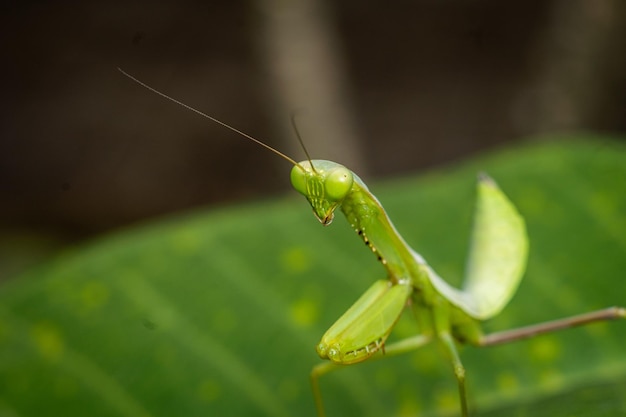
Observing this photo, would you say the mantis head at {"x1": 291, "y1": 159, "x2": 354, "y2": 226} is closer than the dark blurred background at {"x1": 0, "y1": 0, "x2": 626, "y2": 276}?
Yes

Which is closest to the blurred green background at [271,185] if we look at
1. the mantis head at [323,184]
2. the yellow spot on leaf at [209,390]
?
the yellow spot on leaf at [209,390]

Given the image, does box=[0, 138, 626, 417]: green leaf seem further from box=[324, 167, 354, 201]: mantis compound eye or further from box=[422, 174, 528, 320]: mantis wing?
box=[324, 167, 354, 201]: mantis compound eye

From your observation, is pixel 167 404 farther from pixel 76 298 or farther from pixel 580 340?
pixel 580 340

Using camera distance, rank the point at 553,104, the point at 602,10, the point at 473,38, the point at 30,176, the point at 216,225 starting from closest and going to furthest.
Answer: the point at 216,225, the point at 602,10, the point at 553,104, the point at 473,38, the point at 30,176

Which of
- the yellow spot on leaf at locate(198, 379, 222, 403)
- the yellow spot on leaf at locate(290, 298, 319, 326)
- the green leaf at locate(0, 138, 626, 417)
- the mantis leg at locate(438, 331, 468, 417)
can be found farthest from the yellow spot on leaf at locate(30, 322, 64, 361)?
the mantis leg at locate(438, 331, 468, 417)

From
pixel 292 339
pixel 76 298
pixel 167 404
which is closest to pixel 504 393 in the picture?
pixel 292 339

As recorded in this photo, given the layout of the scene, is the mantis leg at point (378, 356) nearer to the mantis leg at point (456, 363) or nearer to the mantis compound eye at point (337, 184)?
the mantis leg at point (456, 363)

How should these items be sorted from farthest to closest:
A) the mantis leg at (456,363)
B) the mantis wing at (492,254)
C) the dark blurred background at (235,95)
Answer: the dark blurred background at (235,95)
the mantis wing at (492,254)
the mantis leg at (456,363)

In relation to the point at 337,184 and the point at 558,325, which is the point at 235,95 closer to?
the point at 558,325
